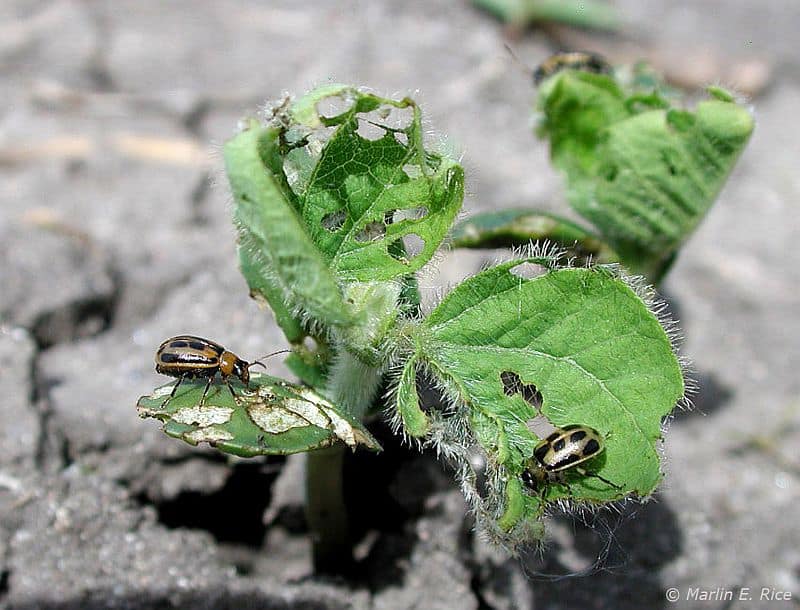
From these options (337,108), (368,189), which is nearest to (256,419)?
(368,189)

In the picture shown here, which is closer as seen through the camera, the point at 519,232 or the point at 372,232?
the point at 372,232

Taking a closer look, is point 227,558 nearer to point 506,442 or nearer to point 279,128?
point 506,442

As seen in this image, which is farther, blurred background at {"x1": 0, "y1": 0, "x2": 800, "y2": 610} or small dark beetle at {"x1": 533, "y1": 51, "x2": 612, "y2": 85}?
small dark beetle at {"x1": 533, "y1": 51, "x2": 612, "y2": 85}

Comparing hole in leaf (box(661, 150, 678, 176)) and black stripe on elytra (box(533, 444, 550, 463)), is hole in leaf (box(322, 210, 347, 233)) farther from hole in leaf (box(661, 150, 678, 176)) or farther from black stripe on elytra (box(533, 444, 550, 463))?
hole in leaf (box(661, 150, 678, 176))

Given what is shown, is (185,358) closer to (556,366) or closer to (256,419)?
(256,419)

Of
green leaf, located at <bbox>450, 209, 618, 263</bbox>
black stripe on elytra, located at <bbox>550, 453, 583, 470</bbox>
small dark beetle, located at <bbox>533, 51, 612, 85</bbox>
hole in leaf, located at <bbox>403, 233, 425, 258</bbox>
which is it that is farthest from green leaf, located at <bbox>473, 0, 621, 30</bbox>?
black stripe on elytra, located at <bbox>550, 453, 583, 470</bbox>

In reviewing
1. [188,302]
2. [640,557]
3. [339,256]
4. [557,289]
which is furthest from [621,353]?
[188,302]

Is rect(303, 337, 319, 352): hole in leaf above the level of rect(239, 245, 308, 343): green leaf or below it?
below
